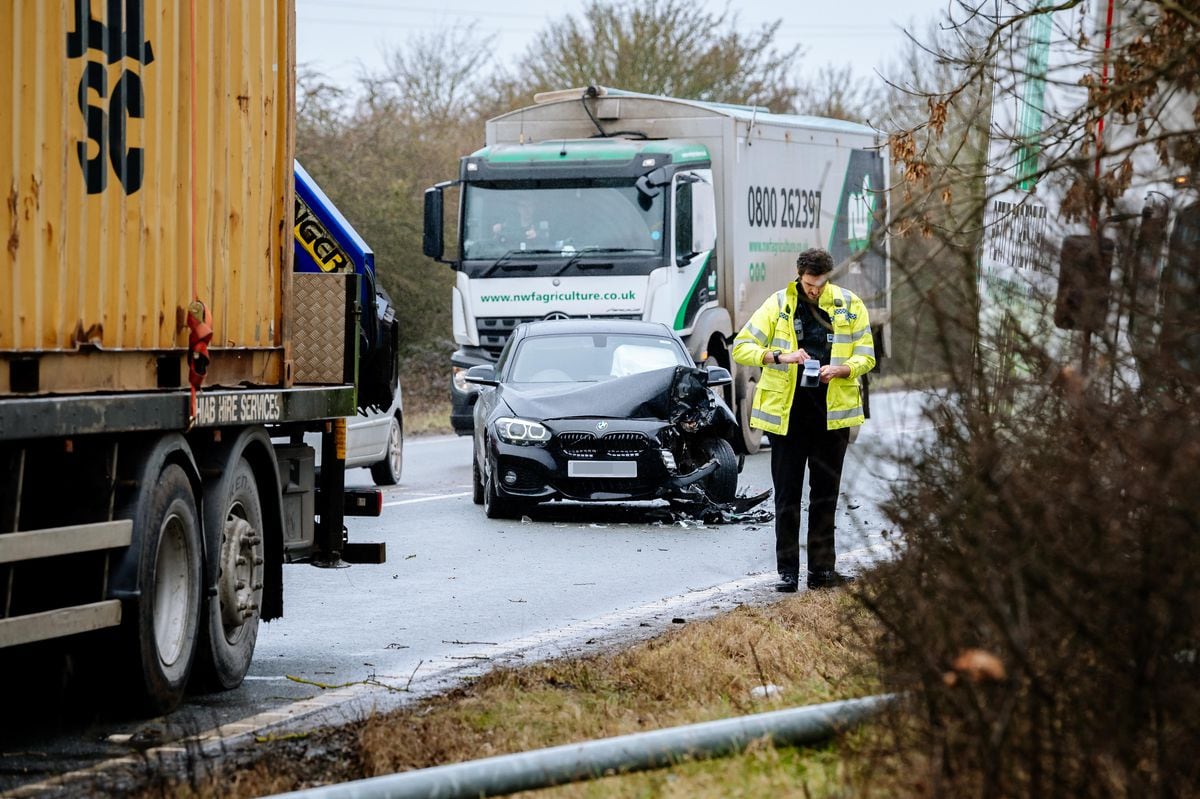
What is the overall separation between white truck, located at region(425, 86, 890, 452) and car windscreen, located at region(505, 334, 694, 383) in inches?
171

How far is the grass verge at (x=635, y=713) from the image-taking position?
525 centimetres

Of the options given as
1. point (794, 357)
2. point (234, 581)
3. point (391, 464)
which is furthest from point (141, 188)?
point (391, 464)

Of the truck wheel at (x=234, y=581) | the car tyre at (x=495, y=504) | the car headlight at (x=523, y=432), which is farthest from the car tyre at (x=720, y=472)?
the truck wheel at (x=234, y=581)

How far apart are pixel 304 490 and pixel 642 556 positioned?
4.06m

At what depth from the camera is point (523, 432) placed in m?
15.1

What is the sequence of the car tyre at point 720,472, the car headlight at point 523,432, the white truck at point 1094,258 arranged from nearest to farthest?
the white truck at point 1094,258
the car headlight at point 523,432
the car tyre at point 720,472

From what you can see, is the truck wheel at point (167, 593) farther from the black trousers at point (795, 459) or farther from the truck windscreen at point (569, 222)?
the truck windscreen at point (569, 222)

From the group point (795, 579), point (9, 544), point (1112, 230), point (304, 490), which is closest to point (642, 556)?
point (795, 579)

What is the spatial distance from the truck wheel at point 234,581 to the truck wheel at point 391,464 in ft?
32.6

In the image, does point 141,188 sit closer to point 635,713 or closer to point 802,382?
point 635,713

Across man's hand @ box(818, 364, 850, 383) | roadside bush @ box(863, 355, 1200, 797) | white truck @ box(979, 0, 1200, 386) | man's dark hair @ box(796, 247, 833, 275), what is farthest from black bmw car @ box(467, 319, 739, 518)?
roadside bush @ box(863, 355, 1200, 797)

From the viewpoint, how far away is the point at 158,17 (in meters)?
7.58

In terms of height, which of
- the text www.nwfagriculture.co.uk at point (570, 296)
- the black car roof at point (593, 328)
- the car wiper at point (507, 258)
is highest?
the car wiper at point (507, 258)

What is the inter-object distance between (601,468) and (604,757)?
381 inches
